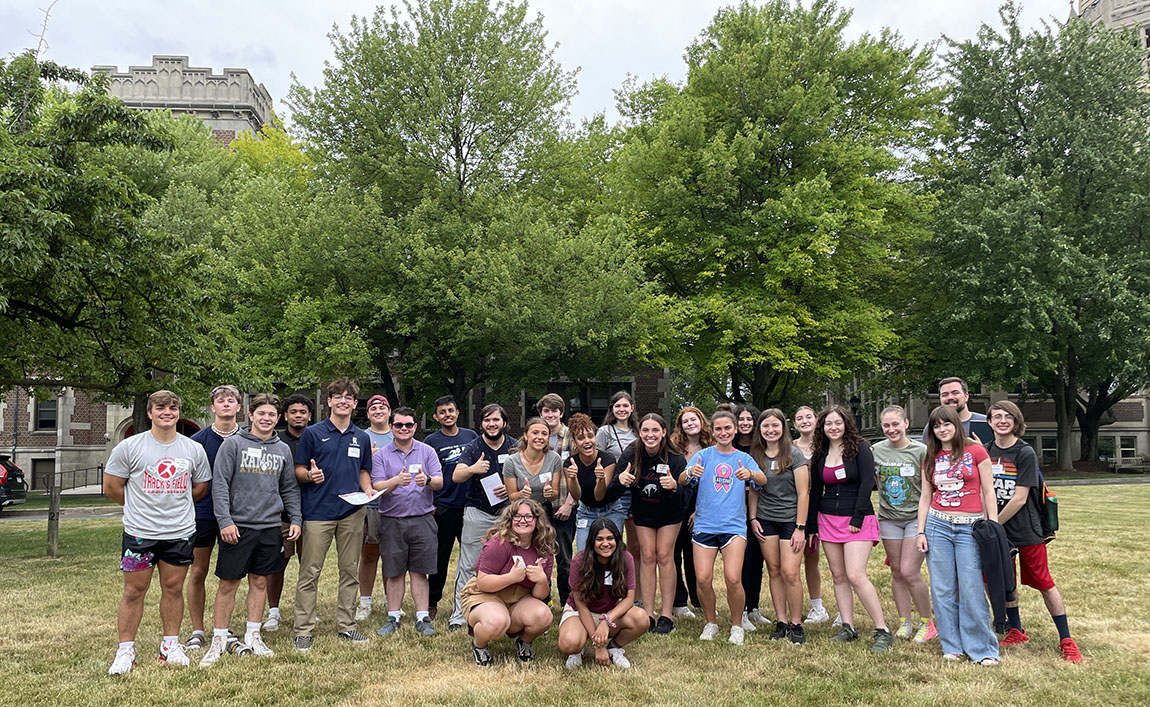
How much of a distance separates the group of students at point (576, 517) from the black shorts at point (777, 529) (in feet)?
0.06

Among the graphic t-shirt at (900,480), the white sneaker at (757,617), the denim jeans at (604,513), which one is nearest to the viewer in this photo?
the graphic t-shirt at (900,480)

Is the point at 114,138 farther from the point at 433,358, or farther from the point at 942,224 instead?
the point at 942,224

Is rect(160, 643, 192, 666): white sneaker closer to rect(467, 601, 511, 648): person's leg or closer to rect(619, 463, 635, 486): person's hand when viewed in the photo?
rect(467, 601, 511, 648): person's leg

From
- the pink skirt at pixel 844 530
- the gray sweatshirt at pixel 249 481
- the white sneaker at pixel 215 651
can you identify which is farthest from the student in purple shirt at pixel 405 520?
the pink skirt at pixel 844 530

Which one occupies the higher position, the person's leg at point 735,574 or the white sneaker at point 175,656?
the person's leg at point 735,574

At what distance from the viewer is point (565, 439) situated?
806cm

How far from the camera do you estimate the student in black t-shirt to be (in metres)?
6.34

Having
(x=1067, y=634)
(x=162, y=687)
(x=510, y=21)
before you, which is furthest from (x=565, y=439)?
(x=510, y=21)

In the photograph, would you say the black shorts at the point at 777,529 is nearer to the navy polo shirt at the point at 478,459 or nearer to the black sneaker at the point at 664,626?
the black sneaker at the point at 664,626

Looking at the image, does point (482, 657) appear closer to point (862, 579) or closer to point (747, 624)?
point (747, 624)

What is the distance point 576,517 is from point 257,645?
2.93 meters

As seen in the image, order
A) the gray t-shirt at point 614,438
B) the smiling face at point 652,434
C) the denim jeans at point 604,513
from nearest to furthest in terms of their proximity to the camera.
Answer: the smiling face at point 652,434 < the denim jeans at point 604,513 < the gray t-shirt at point 614,438

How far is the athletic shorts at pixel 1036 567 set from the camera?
6379 mm

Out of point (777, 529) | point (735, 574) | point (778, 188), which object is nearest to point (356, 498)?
point (735, 574)
